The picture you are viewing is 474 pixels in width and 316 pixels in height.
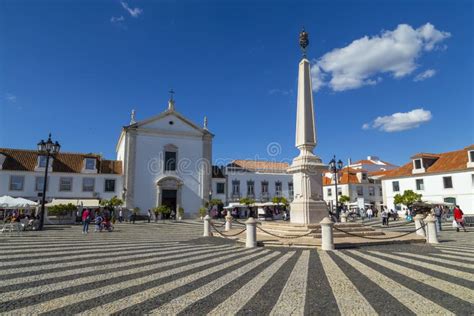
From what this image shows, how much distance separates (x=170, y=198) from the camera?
116ft

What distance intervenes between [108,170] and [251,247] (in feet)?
92.4

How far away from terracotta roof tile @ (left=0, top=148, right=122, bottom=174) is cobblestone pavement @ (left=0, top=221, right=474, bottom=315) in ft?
89.1

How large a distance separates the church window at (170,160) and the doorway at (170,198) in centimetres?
276

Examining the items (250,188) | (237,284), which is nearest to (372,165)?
(250,188)

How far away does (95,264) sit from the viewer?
7.17 m

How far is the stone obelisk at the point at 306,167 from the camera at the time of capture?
12.8m

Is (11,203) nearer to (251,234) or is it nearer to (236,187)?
(251,234)

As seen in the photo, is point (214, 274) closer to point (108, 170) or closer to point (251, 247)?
point (251, 247)

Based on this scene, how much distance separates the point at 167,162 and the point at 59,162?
11489mm

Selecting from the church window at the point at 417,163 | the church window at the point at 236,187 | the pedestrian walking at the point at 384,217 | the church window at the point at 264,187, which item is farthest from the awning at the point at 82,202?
the church window at the point at 417,163

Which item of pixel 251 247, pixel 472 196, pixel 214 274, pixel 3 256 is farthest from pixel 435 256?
pixel 472 196

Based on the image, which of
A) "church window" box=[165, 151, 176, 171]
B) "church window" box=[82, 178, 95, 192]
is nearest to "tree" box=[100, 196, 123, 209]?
"church window" box=[82, 178, 95, 192]

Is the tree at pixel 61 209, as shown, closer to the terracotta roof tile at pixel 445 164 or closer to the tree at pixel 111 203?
the tree at pixel 111 203

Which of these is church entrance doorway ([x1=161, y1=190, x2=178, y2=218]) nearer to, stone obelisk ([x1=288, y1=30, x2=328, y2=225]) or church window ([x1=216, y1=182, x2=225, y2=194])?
church window ([x1=216, y1=182, x2=225, y2=194])
